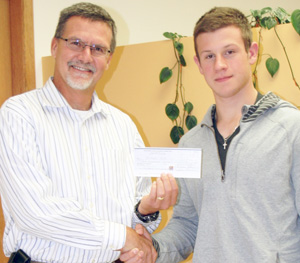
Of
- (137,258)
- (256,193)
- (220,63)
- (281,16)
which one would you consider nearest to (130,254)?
(137,258)

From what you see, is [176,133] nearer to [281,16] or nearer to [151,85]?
[151,85]

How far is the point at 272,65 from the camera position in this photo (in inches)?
96.7

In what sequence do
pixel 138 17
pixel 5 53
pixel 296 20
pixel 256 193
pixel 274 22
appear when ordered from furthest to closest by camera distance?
pixel 138 17 → pixel 5 53 → pixel 274 22 → pixel 296 20 → pixel 256 193

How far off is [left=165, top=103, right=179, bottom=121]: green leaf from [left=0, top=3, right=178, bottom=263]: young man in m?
0.92

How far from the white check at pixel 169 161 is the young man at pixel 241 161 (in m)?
0.09

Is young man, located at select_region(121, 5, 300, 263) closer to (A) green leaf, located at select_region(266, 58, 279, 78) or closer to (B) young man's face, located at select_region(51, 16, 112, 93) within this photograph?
(B) young man's face, located at select_region(51, 16, 112, 93)

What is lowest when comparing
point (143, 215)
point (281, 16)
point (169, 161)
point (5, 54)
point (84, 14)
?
point (143, 215)

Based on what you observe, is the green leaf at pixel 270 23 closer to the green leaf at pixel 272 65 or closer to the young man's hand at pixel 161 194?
the green leaf at pixel 272 65

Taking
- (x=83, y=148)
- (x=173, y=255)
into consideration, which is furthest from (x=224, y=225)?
(x=83, y=148)

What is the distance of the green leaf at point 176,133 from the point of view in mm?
2807

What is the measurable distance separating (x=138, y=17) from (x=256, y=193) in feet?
8.75

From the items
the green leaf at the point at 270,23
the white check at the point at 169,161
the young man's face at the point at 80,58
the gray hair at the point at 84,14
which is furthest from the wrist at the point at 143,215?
the green leaf at the point at 270,23

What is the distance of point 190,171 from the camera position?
1479 millimetres

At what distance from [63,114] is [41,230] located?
0.52m
